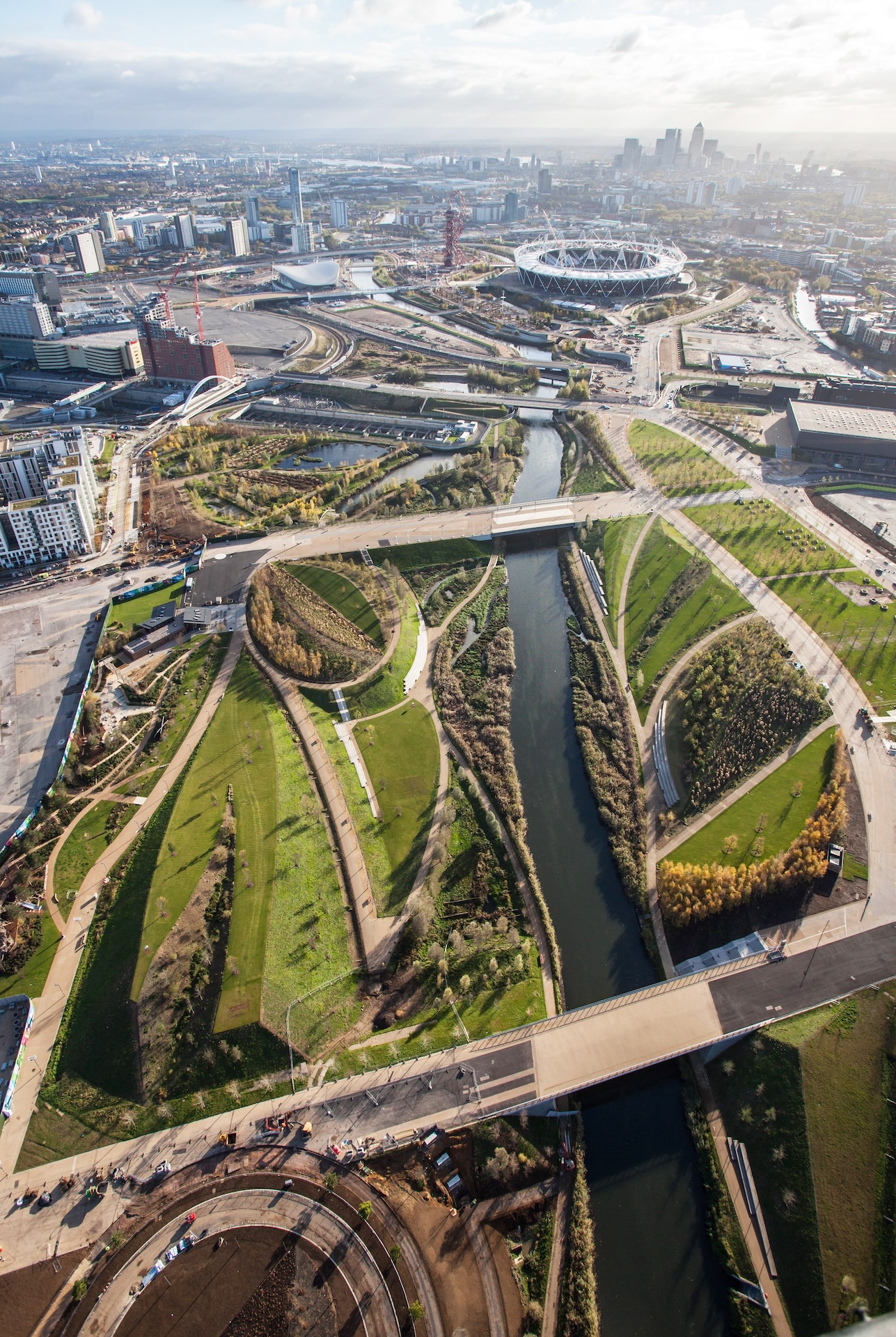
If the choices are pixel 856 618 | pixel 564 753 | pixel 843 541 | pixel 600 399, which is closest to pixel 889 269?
pixel 600 399

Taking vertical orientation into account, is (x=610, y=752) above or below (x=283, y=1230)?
above

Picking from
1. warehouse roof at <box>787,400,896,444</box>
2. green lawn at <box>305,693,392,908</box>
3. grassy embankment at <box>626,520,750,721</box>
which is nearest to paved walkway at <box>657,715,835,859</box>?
grassy embankment at <box>626,520,750,721</box>

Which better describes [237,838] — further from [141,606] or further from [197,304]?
[197,304]

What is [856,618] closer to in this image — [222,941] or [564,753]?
[564,753]

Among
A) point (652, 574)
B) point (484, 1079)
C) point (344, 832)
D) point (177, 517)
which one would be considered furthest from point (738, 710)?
point (177, 517)

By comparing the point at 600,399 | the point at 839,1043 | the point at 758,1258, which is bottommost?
the point at 758,1258

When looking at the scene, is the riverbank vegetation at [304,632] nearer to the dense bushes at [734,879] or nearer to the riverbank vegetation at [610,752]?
the riverbank vegetation at [610,752]
